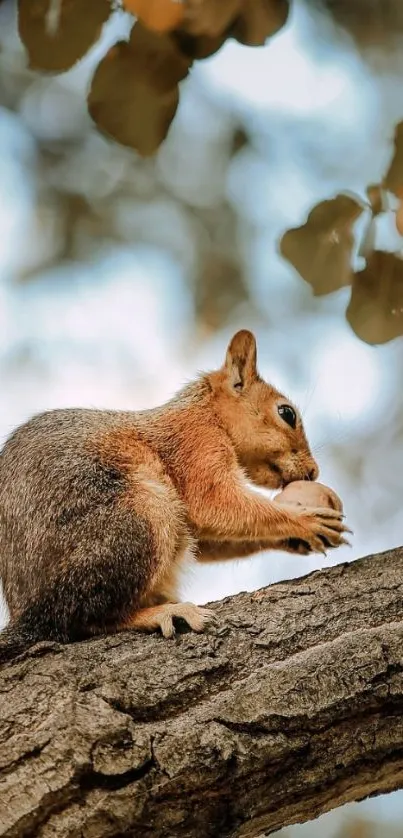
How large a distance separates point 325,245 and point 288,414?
1794mm

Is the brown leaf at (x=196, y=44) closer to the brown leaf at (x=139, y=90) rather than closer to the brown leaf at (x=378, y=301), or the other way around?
the brown leaf at (x=139, y=90)

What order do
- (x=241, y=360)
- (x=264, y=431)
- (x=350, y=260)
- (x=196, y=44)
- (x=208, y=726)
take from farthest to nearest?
(x=241, y=360), (x=264, y=431), (x=208, y=726), (x=350, y=260), (x=196, y=44)

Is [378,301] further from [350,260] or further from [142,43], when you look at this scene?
[142,43]

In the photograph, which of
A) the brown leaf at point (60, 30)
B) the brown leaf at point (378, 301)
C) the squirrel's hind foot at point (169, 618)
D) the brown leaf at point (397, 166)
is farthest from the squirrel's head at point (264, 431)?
the brown leaf at point (60, 30)

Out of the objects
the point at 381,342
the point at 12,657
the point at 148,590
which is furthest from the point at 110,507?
the point at 381,342

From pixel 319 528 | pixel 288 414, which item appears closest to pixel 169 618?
pixel 319 528

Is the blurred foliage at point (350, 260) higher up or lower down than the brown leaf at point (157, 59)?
lower down

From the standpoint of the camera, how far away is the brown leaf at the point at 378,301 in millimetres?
2172

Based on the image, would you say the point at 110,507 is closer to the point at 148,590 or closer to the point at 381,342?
the point at 148,590

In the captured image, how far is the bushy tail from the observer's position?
2656mm

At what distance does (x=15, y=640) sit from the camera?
8.87 feet

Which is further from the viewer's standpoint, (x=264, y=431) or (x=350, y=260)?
(x=264, y=431)

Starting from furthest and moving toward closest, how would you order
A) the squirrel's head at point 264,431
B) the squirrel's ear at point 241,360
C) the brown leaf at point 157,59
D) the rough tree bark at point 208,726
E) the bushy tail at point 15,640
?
1. the squirrel's ear at point 241,360
2. the squirrel's head at point 264,431
3. the bushy tail at point 15,640
4. the rough tree bark at point 208,726
5. the brown leaf at point 157,59

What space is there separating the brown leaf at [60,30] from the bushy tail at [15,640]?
1.43 metres
